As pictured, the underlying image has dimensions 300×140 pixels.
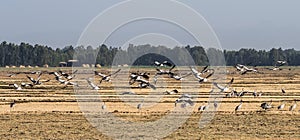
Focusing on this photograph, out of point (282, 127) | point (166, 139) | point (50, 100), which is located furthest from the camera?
point (50, 100)

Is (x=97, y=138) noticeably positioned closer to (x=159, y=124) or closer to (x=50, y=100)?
(x=159, y=124)

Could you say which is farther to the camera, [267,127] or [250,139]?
[267,127]

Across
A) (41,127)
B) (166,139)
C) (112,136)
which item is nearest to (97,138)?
(112,136)

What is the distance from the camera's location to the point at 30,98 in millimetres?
43875

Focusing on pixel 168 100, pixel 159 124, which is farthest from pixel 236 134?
pixel 168 100

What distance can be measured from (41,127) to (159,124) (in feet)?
14.6

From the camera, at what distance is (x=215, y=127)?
87.6ft

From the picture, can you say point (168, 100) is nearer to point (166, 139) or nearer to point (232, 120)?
point (232, 120)

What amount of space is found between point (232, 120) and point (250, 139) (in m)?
6.39

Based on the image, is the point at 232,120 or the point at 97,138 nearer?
the point at 97,138

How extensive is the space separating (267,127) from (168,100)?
15.4 metres

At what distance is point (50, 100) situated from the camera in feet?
137

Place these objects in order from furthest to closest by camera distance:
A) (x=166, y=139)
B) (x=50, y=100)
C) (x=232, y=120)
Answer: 1. (x=50, y=100)
2. (x=232, y=120)
3. (x=166, y=139)

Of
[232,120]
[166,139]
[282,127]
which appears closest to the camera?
[166,139]
